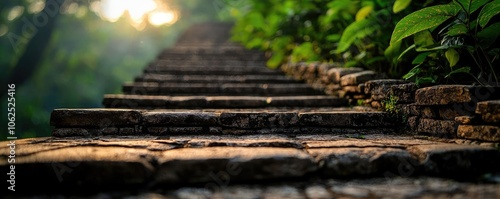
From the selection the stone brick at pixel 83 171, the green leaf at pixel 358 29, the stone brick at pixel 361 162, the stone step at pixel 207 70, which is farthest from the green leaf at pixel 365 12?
the stone brick at pixel 83 171

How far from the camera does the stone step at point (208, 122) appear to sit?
190 centimetres

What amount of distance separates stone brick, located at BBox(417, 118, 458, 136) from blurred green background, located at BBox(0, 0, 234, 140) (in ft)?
17.5

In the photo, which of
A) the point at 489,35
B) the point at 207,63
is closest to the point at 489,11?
the point at 489,35

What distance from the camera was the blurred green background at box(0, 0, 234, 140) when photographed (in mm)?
Result: 8039

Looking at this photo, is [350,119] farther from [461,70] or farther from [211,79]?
[211,79]

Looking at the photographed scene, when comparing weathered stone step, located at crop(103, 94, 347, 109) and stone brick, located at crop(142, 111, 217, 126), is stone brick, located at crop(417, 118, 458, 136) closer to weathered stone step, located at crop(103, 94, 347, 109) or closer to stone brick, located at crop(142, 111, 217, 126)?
weathered stone step, located at crop(103, 94, 347, 109)

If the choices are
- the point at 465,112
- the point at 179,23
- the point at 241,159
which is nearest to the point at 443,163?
the point at 465,112

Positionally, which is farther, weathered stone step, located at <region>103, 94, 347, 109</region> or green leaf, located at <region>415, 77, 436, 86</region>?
weathered stone step, located at <region>103, 94, 347, 109</region>

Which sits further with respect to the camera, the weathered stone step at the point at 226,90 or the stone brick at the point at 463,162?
the weathered stone step at the point at 226,90

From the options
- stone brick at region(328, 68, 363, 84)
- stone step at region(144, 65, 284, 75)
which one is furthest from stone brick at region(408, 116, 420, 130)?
stone step at region(144, 65, 284, 75)

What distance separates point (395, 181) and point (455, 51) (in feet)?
3.16

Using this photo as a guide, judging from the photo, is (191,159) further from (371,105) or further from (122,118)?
(371,105)

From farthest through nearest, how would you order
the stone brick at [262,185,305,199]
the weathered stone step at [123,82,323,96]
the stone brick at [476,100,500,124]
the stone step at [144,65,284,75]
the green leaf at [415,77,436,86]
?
the stone step at [144,65,284,75], the weathered stone step at [123,82,323,96], the green leaf at [415,77,436,86], the stone brick at [476,100,500,124], the stone brick at [262,185,305,199]

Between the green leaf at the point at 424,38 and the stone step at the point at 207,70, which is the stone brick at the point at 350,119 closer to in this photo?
the green leaf at the point at 424,38
